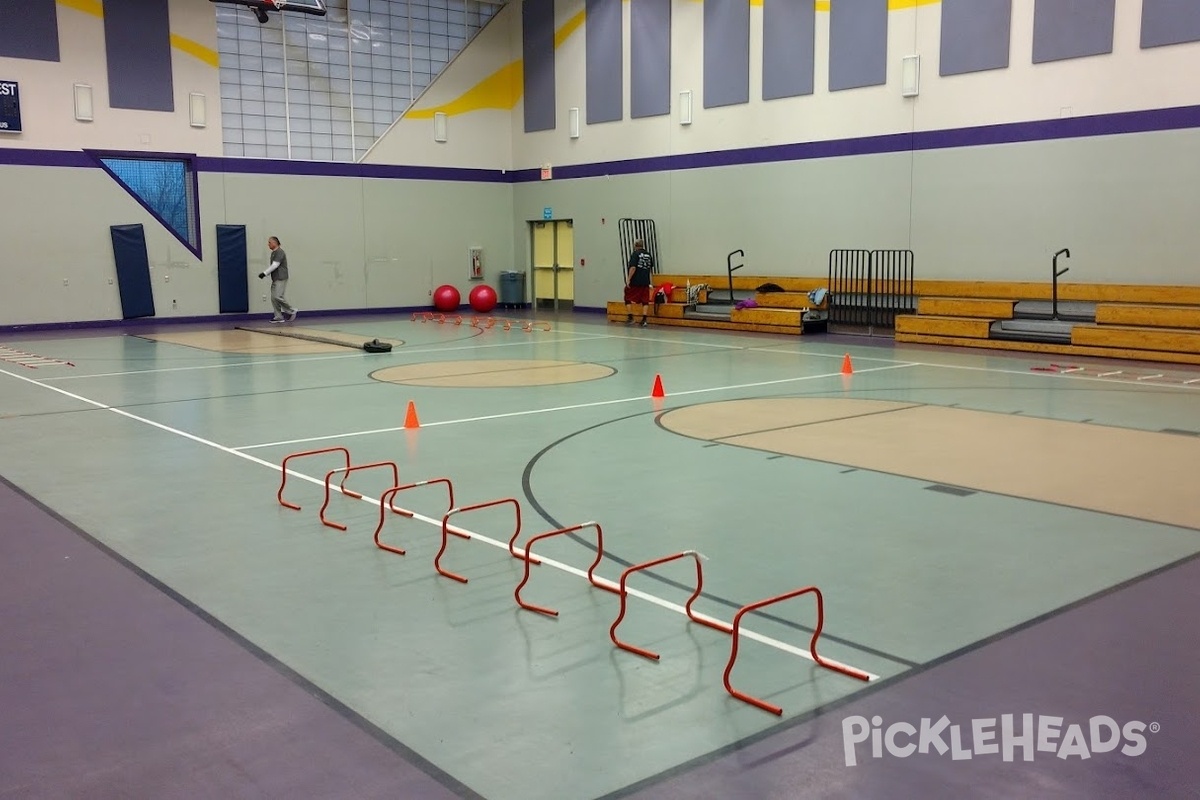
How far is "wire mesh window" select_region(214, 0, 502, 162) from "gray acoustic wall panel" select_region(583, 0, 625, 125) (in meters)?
3.92

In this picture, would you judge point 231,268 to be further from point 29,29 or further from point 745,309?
point 745,309

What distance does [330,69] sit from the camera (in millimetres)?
26062

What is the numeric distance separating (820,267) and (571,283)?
30.2 feet

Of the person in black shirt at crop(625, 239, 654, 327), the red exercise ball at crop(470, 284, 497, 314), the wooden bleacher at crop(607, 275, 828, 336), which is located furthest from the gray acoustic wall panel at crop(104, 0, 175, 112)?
the wooden bleacher at crop(607, 275, 828, 336)

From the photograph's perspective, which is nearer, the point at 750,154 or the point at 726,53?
the point at 750,154

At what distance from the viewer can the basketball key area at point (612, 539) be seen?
3.93 metres

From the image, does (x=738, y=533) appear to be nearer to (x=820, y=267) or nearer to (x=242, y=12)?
(x=820, y=267)

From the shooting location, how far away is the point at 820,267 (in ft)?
72.6

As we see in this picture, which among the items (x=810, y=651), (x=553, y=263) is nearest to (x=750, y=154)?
(x=553, y=263)

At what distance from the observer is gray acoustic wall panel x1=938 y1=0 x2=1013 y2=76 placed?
18531 millimetres

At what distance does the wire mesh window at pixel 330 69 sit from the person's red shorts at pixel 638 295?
8760 millimetres

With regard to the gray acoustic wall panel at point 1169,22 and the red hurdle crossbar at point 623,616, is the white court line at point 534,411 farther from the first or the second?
the gray acoustic wall panel at point 1169,22

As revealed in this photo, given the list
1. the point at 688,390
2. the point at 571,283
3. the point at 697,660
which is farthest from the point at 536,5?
the point at 697,660

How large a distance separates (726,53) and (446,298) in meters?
10.1
